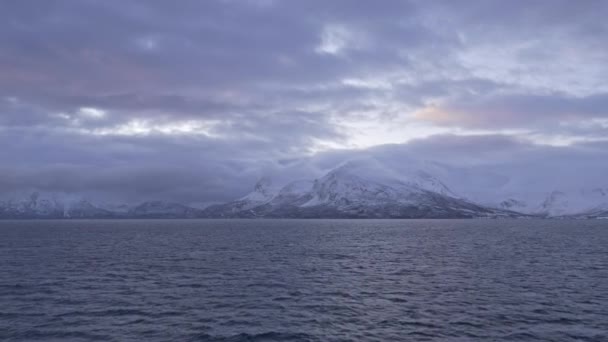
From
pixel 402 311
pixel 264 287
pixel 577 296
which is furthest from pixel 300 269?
pixel 577 296

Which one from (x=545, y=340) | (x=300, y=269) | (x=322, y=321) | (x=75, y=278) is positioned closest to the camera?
(x=545, y=340)

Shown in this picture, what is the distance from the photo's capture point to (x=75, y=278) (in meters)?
71.2

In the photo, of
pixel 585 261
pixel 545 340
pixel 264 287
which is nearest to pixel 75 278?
pixel 264 287

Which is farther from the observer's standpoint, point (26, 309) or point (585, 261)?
point (585, 261)

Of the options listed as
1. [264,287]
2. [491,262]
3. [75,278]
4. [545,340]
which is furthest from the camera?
[491,262]

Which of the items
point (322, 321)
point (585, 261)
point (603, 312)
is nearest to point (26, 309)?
point (322, 321)

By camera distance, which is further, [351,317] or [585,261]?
[585,261]

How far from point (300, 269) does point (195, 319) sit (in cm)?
3769

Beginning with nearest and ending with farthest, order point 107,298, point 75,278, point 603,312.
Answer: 1. point 603,312
2. point 107,298
3. point 75,278

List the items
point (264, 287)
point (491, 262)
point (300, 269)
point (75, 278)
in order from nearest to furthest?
→ point (264, 287)
point (75, 278)
point (300, 269)
point (491, 262)

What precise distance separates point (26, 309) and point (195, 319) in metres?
20.3

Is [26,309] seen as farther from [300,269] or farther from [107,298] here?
[300,269]

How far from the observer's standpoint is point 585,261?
3656 inches

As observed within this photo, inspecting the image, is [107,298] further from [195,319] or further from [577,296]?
[577,296]
